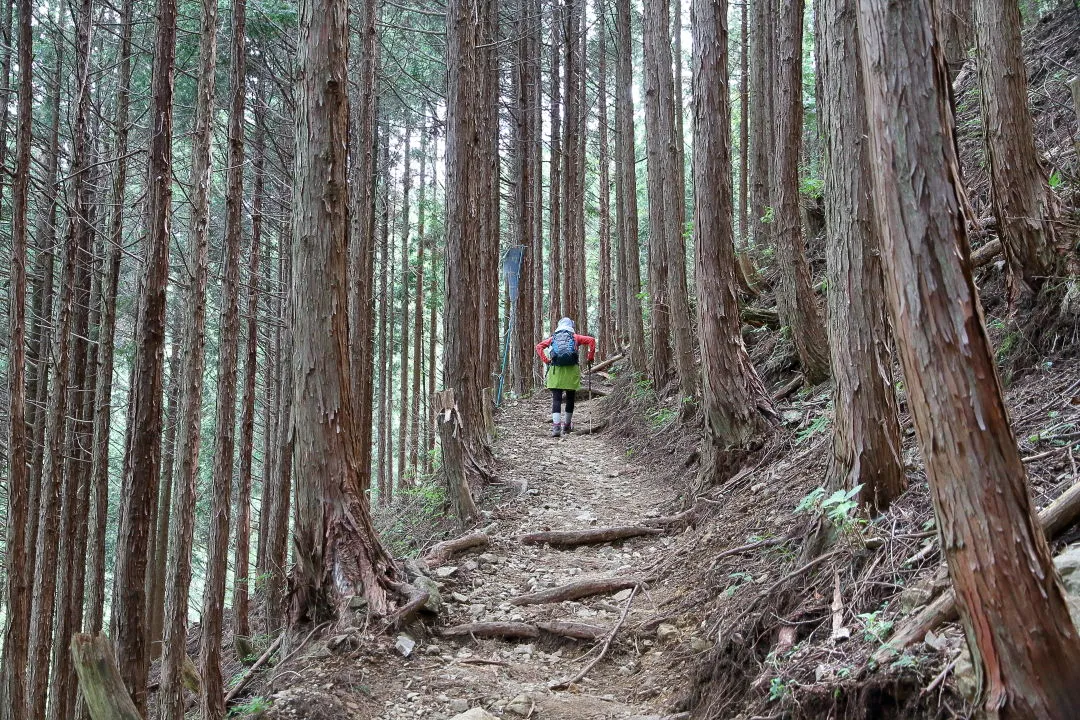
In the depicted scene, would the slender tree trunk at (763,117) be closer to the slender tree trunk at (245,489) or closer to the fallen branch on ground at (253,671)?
the slender tree trunk at (245,489)

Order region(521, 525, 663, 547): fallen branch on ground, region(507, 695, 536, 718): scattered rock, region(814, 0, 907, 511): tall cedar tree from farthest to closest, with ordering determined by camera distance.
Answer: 1. region(521, 525, 663, 547): fallen branch on ground
2. region(507, 695, 536, 718): scattered rock
3. region(814, 0, 907, 511): tall cedar tree

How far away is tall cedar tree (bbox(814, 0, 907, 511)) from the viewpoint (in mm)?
4387

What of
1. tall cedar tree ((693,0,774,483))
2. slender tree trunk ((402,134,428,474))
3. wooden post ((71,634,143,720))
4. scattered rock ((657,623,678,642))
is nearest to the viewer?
wooden post ((71,634,143,720))

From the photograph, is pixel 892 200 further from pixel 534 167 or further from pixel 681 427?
pixel 534 167

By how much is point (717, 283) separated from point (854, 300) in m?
3.05

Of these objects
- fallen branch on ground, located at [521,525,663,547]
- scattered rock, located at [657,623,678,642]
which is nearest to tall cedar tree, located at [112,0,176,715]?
fallen branch on ground, located at [521,525,663,547]

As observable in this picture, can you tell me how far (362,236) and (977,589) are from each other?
1062 cm

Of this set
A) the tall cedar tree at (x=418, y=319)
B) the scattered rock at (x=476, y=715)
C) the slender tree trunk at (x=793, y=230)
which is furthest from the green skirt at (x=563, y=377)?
the tall cedar tree at (x=418, y=319)

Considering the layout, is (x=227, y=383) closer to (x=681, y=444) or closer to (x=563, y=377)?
(x=563, y=377)

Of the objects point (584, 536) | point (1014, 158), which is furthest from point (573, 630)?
point (1014, 158)

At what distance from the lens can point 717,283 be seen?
25.0 feet

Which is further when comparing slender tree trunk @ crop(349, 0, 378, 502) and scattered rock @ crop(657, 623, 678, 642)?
slender tree trunk @ crop(349, 0, 378, 502)

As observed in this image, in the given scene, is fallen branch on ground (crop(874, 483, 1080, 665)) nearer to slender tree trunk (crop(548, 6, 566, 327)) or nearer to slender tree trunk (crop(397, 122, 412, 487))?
slender tree trunk (crop(548, 6, 566, 327))

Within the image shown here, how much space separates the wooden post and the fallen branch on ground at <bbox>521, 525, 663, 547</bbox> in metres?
4.28
